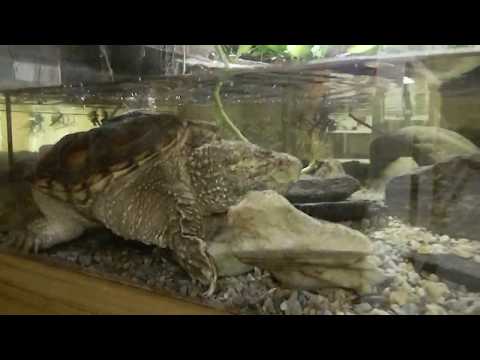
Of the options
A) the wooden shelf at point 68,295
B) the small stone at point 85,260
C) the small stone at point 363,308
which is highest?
the small stone at point 363,308

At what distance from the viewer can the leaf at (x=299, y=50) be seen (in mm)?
742

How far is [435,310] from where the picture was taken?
690 millimetres

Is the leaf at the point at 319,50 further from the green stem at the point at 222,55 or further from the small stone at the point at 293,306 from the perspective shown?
the small stone at the point at 293,306

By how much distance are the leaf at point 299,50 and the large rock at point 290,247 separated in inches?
10.7

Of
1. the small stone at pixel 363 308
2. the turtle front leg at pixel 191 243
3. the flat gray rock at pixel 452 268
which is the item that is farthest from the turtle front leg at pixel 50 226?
the flat gray rock at pixel 452 268

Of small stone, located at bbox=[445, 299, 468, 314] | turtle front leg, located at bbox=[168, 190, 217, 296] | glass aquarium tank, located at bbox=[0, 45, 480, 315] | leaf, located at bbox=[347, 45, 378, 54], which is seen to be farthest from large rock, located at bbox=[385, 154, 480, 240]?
turtle front leg, located at bbox=[168, 190, 217, 296]

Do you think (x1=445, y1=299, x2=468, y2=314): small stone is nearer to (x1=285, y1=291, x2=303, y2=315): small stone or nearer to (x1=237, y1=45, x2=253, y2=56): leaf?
(x1=285, y1=291, x2=303, y2=315): small stone

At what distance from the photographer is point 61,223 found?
3.62ft

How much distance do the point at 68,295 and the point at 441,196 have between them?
0.86 meters

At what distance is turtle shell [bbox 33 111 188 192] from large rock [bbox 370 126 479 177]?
426 mm

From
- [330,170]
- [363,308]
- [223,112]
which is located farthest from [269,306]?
[223,112]
